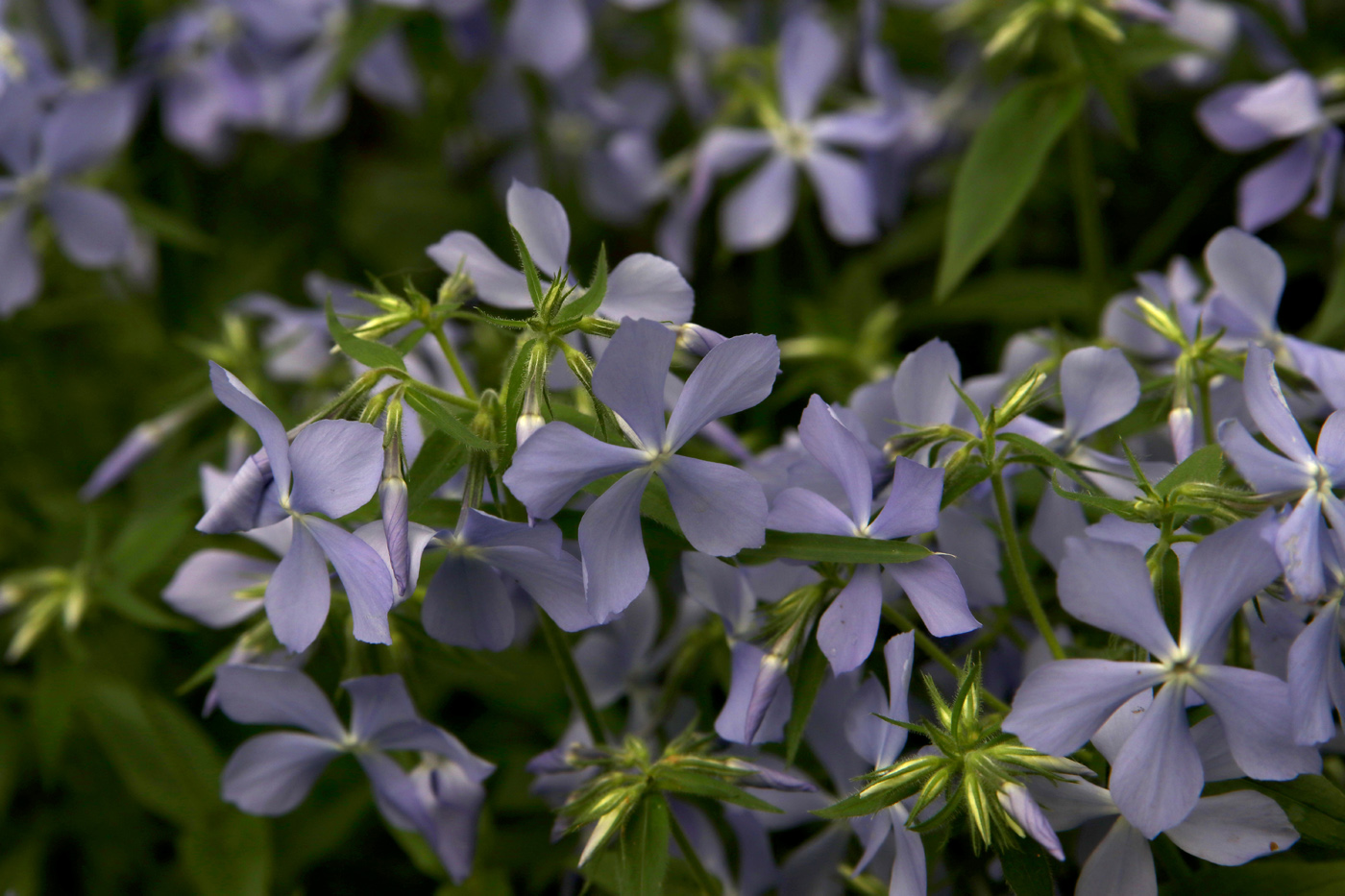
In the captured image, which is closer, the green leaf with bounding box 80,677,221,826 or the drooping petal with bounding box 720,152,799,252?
the green leaf with bounding box 80,677,221,826

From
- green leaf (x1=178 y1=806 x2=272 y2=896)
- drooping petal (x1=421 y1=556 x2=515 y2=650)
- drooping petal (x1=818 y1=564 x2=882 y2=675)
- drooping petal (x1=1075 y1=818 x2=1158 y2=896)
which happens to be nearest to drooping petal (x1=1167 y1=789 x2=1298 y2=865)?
drooping petal (x1=1075 y1=818 x2=1158 y2=896)

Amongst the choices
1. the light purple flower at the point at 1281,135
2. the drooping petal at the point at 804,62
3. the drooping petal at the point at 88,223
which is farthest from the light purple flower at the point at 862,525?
the drooping petal at the point at 88,223

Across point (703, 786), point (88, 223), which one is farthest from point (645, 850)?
point (88, 223)

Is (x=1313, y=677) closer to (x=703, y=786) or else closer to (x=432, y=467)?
(x=703, y=786)

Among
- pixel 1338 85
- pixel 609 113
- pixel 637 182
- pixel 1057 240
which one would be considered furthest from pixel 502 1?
pixel 1338 85

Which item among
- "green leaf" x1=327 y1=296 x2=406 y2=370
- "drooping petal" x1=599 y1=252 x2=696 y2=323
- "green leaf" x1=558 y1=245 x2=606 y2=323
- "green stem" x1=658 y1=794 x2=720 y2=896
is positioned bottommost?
"green stem" x1=658 y1=794 x2=720 y2=896

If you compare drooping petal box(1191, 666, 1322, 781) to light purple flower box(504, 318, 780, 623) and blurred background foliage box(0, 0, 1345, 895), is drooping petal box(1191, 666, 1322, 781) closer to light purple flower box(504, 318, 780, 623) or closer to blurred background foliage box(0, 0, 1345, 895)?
light purple flower box(504, 318, 780, 623)

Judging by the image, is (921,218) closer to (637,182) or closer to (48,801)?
(637,182)
